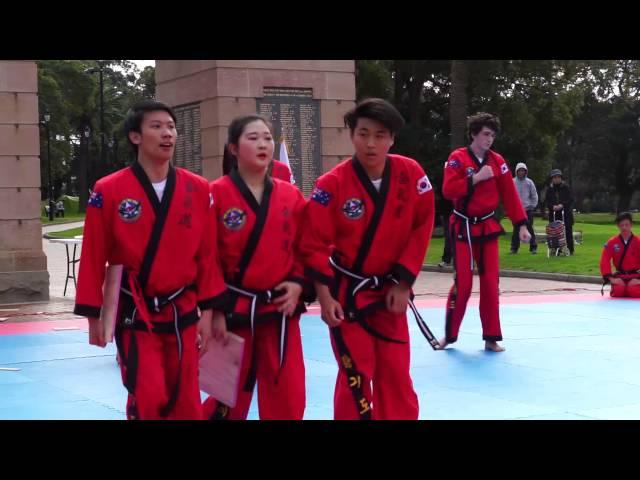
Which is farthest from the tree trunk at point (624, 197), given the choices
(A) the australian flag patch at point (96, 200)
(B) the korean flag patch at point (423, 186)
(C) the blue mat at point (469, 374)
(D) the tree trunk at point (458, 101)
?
(A) the australian flag patch at point (96, 200)

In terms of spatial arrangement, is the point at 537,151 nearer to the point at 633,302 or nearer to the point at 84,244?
the point at 633,302

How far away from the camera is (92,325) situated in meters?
4.43

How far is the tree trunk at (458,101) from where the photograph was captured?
860 inches

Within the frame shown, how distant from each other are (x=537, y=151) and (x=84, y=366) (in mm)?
25364

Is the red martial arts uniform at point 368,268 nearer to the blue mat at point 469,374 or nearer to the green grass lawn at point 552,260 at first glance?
the blue mat at point 469,374

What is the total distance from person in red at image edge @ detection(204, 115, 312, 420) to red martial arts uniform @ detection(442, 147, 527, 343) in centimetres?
364

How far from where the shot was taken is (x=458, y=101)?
22.1m

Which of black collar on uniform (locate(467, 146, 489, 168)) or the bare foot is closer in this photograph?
black collar on uniform (locate(467, 146, 489, 168))

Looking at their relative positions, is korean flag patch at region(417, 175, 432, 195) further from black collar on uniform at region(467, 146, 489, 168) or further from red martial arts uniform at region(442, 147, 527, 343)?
black collar on uniform at region(467, 146, 489, 168)

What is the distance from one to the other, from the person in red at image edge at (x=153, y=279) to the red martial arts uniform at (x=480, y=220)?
4.02 metres

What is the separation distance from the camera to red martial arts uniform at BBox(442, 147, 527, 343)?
817 cm

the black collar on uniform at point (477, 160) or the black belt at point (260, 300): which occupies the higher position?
the black collar on uniform at point (477, 160)

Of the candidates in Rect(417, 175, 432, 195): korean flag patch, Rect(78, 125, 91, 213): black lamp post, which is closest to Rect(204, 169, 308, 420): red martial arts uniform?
Rect(417, 175, 432, 195): korean flag patch
